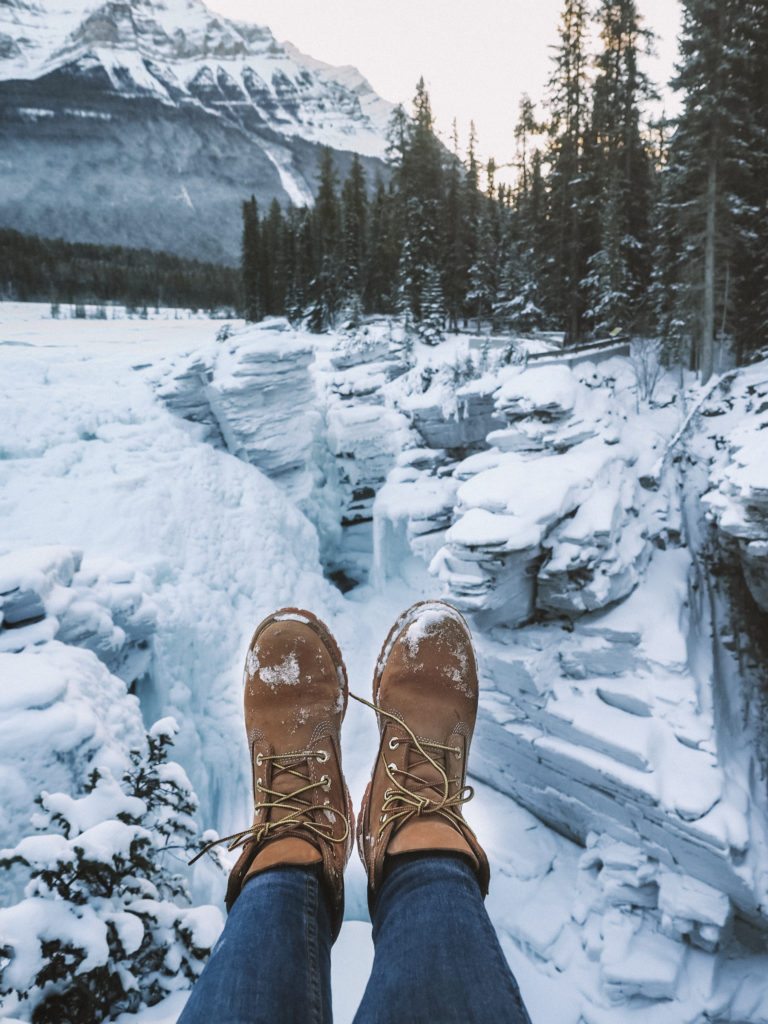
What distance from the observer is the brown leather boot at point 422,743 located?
1.63 metres

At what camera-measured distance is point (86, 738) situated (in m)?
3.04

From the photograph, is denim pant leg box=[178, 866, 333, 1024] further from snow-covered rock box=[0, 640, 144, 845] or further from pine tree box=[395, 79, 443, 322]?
pine tree box=[395, 79, 443, 322]

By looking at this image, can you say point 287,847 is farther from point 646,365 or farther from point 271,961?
point 646,365

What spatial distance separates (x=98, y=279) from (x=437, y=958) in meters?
42.8

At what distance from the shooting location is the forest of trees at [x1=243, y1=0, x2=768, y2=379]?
10.2m

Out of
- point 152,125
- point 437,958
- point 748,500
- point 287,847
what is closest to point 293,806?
point 287,847

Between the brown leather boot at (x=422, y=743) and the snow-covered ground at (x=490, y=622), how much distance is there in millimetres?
1029

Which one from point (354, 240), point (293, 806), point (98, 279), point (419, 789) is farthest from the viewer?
point (98, 279)

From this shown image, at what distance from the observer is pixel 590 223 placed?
Result: 15.5 m

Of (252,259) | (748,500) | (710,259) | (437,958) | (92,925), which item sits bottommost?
(92,925)

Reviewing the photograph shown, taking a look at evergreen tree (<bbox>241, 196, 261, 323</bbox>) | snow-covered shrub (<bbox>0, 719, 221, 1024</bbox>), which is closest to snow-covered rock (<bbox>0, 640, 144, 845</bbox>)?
snow-covered shrub (<bbox>0, 719, 221, 1024</bbox>)

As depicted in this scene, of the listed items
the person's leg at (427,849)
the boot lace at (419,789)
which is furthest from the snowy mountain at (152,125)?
the boot lace at (419,789)

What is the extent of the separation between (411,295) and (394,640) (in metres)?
18.7

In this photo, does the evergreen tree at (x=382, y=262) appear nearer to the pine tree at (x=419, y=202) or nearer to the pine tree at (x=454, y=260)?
the pine tree at (x=419, y=202)
